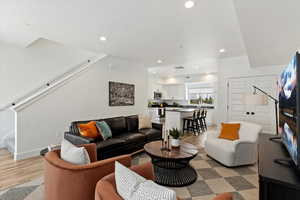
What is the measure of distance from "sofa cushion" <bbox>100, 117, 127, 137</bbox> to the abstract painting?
5.02 ft

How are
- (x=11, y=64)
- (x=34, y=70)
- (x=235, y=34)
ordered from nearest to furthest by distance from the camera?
1. (x=235, y=34)
2. (x=11, y=64)
3. (x=34, y=70)

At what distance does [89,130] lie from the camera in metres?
3.27

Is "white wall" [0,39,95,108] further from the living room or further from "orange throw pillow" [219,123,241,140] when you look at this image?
"orange throw pillow" [219,123,241,140]

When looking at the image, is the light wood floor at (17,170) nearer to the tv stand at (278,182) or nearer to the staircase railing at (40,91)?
the staircase railing at (40,91)

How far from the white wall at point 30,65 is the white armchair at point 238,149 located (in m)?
5.42

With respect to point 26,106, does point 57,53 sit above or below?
above

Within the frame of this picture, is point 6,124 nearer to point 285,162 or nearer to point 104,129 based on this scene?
point 104,129

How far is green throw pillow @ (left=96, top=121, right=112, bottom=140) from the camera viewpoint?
339 centimetres

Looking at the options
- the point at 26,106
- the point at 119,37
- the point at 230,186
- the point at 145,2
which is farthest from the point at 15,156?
the point at 230,186

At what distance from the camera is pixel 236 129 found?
3648 mm

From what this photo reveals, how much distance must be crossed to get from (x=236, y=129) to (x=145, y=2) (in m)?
3.23

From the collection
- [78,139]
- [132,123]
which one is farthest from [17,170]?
[132,123]

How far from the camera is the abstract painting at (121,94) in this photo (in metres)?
5.48

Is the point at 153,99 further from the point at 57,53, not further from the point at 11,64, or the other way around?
the point at 11,64
